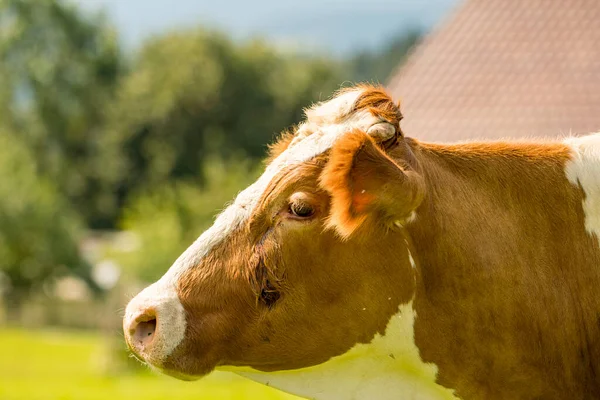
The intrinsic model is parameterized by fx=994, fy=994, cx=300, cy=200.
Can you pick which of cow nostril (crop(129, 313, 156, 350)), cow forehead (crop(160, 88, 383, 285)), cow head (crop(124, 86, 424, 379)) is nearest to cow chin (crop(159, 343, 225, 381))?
cow head (crop(124, 86, 424, 379))

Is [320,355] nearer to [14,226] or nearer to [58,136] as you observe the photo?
[14,226]

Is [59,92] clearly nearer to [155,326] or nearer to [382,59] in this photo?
[155,326]

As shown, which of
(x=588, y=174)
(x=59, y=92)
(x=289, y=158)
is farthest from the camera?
(x=59, y=92)

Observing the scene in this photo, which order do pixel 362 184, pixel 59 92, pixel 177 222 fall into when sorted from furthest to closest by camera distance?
pixel 59 92 < pixel 177 222 < pixel 362 184

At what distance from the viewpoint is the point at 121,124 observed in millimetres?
70938

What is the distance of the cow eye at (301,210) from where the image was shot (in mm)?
3838

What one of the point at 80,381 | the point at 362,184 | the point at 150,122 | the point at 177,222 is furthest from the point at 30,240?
the point at 362,184

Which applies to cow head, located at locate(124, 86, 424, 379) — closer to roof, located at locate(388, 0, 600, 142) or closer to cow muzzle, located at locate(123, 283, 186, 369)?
cow muzzle, located at locate(123, 283, 186, 369)

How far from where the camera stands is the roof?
8688 mm

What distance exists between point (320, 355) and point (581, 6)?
6.15m

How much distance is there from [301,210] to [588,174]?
1226 mm

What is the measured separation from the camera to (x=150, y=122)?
70.6 metres

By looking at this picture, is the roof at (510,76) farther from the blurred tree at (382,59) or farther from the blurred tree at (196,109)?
the blurred tree at (382,59)

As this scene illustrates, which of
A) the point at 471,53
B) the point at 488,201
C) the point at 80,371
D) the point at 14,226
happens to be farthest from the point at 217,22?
the point at 488,201
